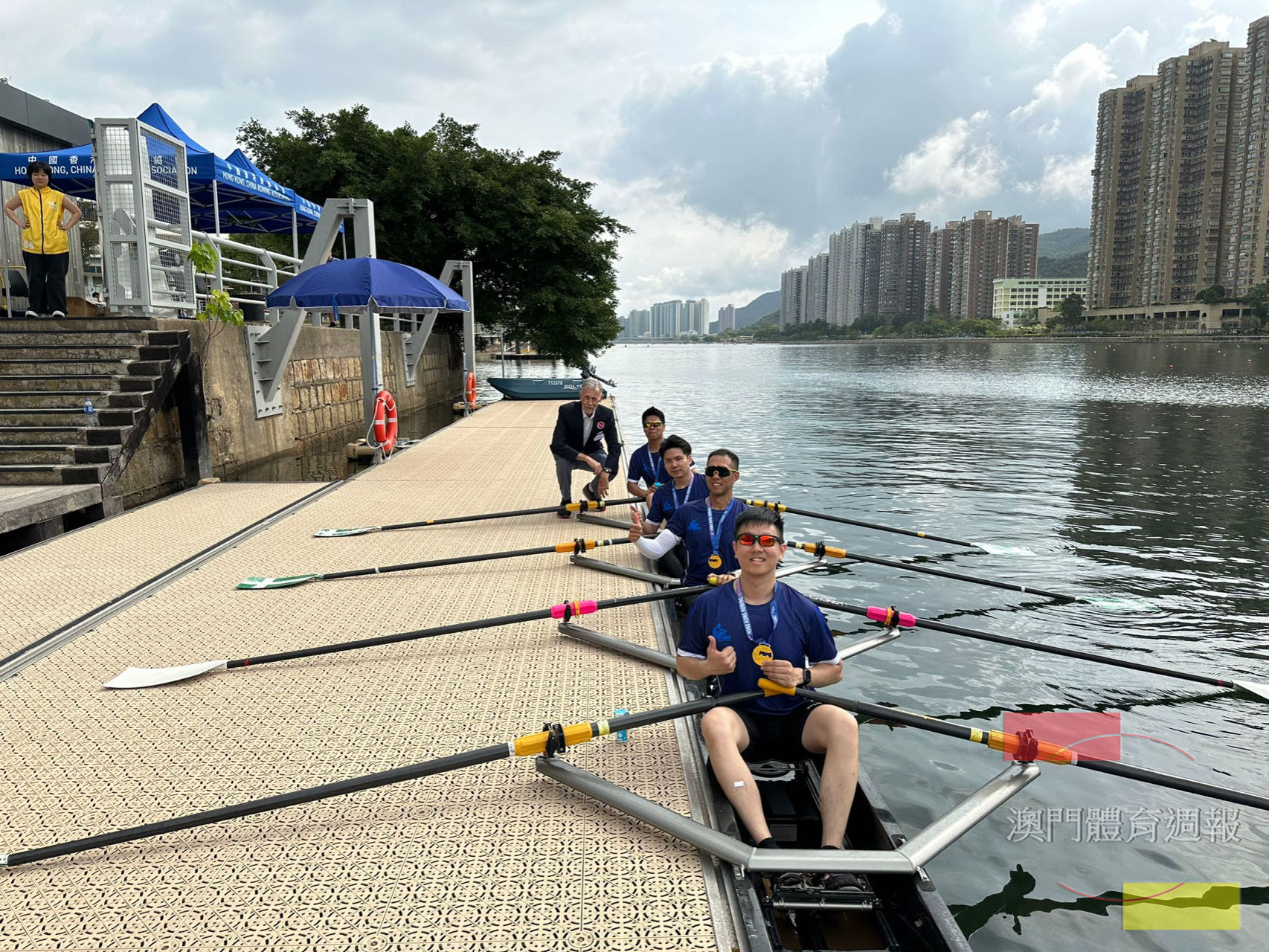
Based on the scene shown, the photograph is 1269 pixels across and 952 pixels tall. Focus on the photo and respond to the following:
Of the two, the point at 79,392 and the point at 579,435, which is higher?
the point at 79,392

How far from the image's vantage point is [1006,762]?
5.55m

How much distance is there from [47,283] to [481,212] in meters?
20.8

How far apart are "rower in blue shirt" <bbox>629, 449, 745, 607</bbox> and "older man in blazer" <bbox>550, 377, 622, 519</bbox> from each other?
3597 mm

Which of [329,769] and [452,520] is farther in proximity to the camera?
[452,520]

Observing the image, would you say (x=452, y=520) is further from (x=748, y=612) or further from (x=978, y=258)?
(x=978, y=258)

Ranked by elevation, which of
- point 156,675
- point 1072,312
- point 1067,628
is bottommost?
point 1067,628

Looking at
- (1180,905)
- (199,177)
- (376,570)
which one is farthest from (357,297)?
(1180,905)

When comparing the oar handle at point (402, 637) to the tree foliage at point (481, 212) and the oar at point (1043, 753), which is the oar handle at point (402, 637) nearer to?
the oar at point (1043, 753)

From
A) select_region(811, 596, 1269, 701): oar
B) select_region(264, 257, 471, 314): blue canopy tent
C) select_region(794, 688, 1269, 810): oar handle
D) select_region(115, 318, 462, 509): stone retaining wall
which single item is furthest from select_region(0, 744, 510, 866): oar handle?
select_region(264, 257, 471, 314): blue canopy tent

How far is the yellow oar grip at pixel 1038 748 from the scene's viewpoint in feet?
11.9

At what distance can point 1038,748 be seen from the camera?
3656 mm

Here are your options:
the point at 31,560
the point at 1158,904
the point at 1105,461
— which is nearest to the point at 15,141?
the point at 31,560

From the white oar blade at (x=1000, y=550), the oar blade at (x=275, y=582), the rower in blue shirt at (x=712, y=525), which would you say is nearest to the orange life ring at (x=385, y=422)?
the oar blade at (x=275, y=582)

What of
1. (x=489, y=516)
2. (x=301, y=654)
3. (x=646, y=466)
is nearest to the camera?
(x=301, y=654)
